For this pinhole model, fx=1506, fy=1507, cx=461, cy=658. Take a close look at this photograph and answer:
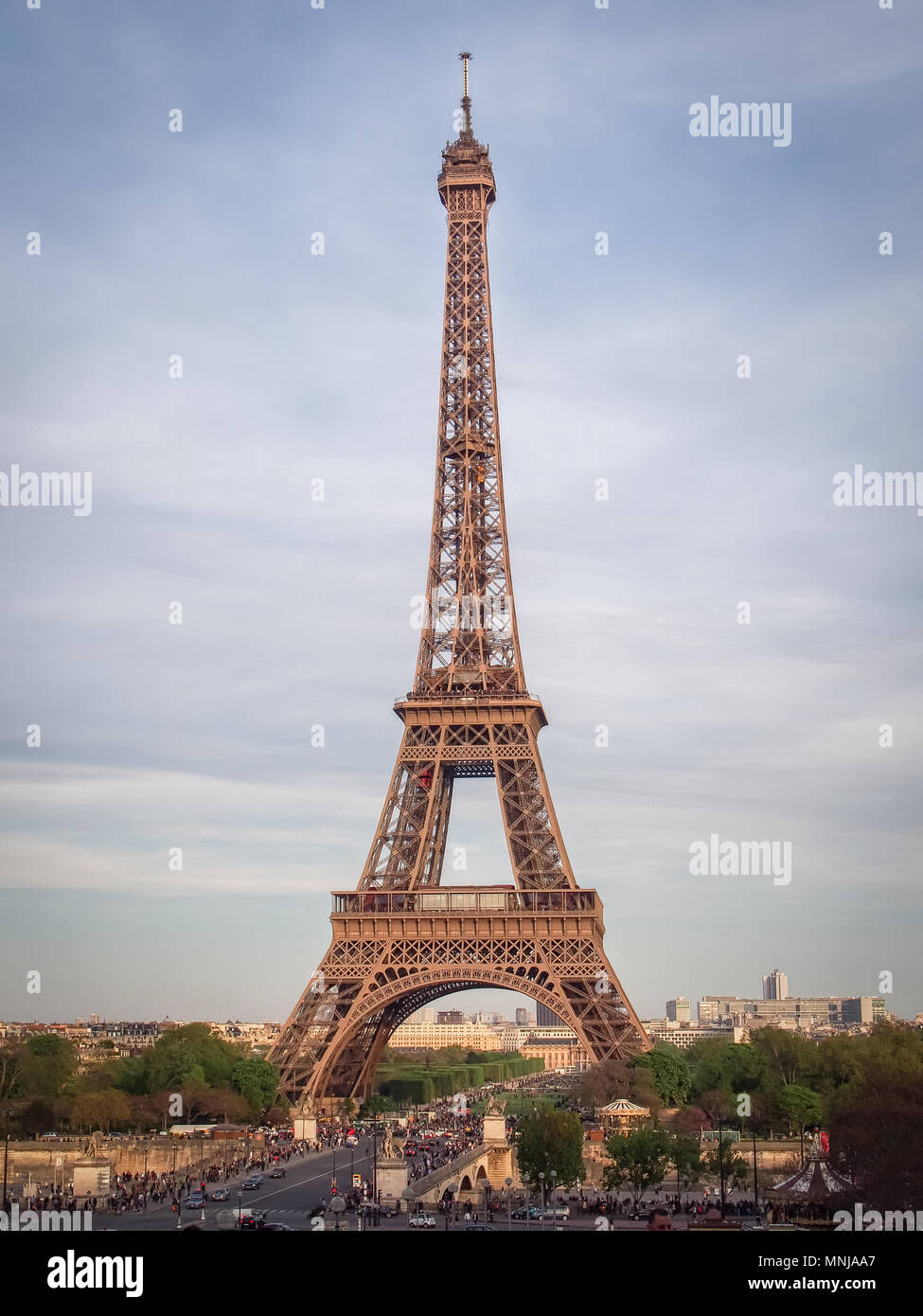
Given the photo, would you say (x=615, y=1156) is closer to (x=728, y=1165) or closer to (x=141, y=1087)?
(x=728, y=1165)

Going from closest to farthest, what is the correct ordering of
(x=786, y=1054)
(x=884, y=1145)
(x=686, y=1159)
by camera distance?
(x=884, y=1145) < (x=686, y=1159) < (x=786, y=1054)

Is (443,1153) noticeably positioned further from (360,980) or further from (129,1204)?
(129,1204)

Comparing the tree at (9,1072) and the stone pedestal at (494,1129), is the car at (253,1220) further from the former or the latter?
the tree at (9,1072)

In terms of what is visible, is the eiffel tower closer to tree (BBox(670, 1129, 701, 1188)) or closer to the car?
tree (BBox(670, 1129, 701, 1188))

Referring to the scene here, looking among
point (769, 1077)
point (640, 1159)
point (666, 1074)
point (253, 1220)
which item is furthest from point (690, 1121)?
point (253, 1220)
